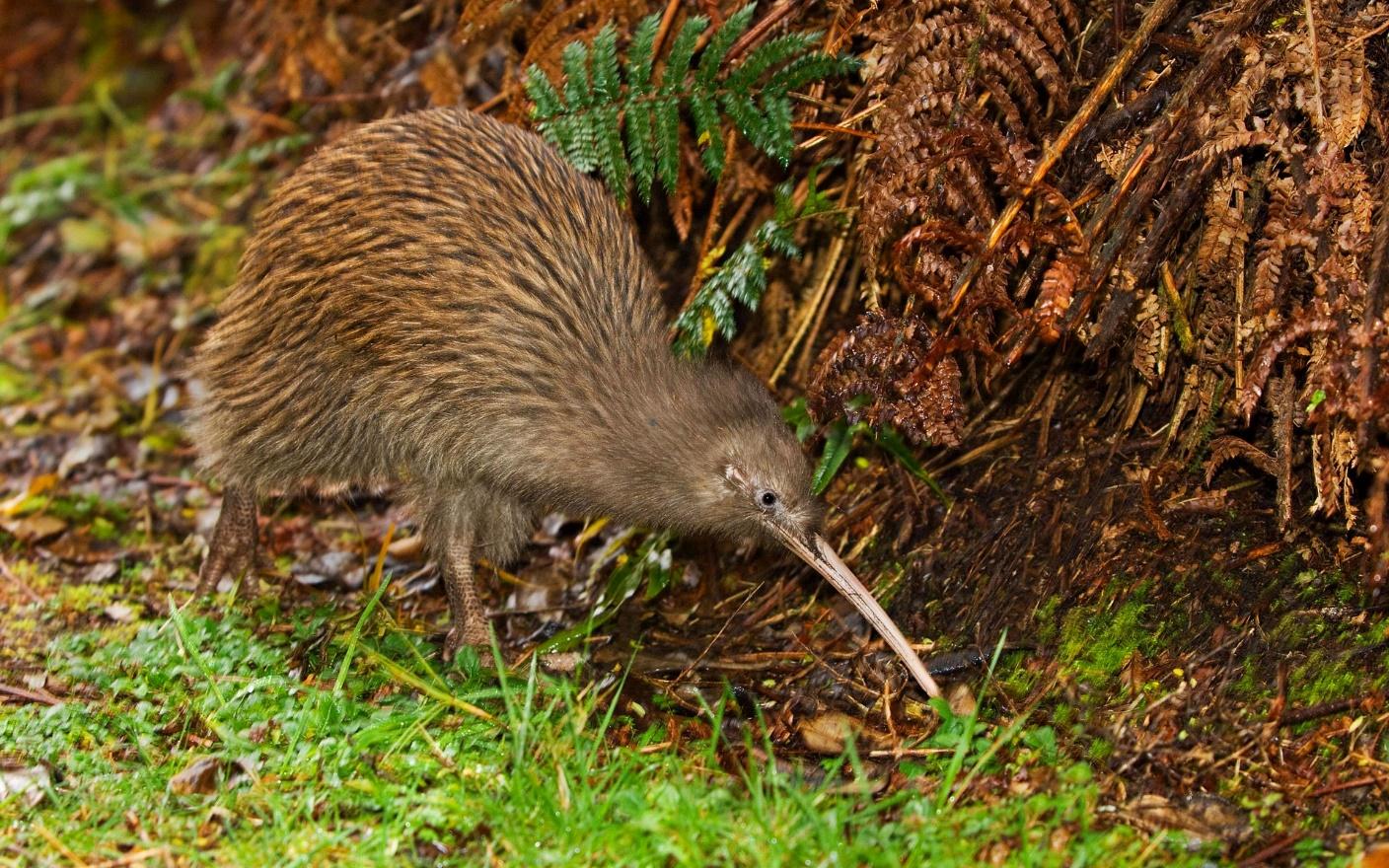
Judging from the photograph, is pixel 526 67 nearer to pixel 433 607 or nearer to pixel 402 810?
pixel 433 607

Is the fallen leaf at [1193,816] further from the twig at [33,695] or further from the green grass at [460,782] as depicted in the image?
the twig at [33,695]

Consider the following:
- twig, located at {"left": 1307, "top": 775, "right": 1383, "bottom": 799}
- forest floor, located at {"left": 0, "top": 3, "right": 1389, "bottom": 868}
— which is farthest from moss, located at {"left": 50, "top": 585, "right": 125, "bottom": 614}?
twig, located at {"left": 1307, "top": 775, "right": 1383, "bottom": 799}

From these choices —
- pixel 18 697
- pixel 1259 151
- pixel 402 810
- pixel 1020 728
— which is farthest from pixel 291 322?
pixel 1259 151

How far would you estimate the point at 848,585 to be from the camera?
131 inches

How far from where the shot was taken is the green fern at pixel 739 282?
3.39 metres

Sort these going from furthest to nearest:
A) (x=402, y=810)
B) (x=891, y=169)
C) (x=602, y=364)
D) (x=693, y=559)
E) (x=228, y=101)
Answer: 1. (x=228, y=101)
2. (x=693, y=559)
3. (x=602, y=364)
4. (x=891, y=169)
5. (x=402, y=810)

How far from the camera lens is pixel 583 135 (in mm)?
3537

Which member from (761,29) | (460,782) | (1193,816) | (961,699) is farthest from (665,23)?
(1193,816)

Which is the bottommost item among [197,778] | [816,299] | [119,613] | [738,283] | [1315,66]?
[119,613]

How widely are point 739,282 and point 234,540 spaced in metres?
1.69

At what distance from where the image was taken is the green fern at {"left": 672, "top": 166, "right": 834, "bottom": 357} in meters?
3.39

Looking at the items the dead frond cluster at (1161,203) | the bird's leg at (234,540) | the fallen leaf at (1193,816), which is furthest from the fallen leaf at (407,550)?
the fallen leaf at (1193,816)

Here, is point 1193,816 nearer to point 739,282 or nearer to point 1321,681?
point 1321,681

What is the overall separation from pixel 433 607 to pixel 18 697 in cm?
111
